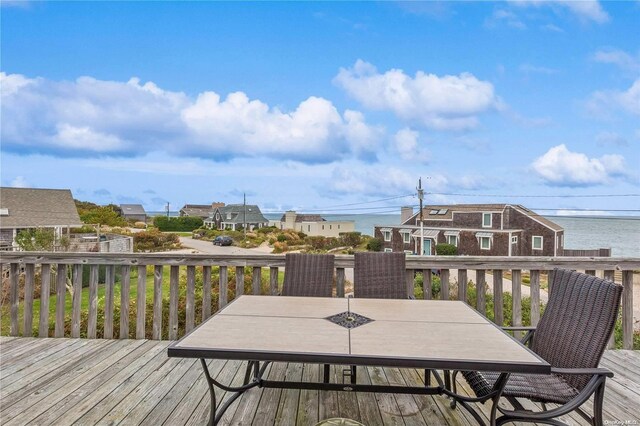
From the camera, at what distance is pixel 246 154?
1370 centimetres

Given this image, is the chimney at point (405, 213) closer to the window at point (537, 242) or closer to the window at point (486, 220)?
the window at point (486, 220)

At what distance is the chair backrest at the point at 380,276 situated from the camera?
112 inches

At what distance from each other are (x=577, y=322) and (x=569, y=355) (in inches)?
6.6

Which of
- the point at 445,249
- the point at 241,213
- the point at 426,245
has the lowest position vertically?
the point at 445,249

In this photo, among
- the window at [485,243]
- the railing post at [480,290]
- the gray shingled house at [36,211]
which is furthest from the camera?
the gray shingled house at [36,211]

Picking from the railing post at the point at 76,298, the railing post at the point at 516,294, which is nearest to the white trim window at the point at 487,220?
the railing post at the point at 516,294

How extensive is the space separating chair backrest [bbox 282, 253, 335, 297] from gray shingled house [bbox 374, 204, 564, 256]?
627cm

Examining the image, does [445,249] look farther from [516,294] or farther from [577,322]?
[577,322]

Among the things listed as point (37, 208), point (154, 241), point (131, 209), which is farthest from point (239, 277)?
point (37, 208)

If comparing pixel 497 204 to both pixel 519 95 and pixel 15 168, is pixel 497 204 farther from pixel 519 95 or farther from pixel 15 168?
pixel 15 168

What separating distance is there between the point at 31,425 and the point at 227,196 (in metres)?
8.56

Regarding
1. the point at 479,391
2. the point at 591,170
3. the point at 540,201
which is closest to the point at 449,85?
the point at 540,201

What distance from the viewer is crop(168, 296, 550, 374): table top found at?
1.49 metres

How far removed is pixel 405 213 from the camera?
1139cm
